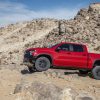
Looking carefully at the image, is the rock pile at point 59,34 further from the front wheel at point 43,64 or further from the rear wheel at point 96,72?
the front wheel at point 43,64

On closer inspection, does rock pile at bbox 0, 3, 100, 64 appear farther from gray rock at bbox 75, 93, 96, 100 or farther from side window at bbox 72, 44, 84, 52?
gray rock at bbox 75, 93, 96, 100

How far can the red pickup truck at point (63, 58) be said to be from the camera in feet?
63.9

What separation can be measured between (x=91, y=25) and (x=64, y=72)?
90.3 feet

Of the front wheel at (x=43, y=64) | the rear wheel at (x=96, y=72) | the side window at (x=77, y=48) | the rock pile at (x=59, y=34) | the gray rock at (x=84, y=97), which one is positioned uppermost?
the rock pile at (x=59, y=34)

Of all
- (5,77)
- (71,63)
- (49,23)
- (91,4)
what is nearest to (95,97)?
(71,63)

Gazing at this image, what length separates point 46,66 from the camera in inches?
769

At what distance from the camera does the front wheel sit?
19.4 meters

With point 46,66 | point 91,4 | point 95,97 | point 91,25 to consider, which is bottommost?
point 95,97

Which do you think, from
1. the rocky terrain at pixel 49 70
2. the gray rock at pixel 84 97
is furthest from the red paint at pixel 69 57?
the gray rock at pixel 84 97

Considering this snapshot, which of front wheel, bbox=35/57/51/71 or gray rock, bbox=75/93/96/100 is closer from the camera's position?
gray rock, bbox=75/93/96/100

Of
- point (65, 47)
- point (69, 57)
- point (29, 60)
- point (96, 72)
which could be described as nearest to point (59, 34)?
point (65, 47)

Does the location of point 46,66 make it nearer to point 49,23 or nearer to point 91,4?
point 91,4

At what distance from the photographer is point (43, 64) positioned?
19.6 m

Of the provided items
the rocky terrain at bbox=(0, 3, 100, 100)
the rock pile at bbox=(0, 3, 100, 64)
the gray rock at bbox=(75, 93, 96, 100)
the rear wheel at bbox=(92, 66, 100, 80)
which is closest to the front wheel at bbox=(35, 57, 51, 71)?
the rocky terrain at bbox=(0, 3, 100, 100)
